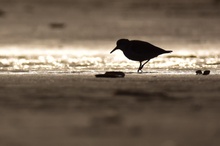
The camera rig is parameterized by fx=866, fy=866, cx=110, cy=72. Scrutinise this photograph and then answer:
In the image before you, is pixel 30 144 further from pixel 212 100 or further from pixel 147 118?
pixel 212 100

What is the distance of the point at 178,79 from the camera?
10117mm

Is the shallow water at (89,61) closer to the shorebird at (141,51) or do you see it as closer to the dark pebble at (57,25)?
the shorebird at (141,51)

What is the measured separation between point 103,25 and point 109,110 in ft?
39.7

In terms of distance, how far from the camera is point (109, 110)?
7367 mm

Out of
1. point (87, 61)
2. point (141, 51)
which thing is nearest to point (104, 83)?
point (141, 51)

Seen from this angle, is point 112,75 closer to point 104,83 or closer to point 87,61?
point 104,83

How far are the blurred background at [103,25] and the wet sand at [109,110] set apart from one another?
97.9 inches

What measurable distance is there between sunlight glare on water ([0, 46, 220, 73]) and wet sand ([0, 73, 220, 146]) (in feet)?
4.08

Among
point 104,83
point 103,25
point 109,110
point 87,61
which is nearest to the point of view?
point 109,110

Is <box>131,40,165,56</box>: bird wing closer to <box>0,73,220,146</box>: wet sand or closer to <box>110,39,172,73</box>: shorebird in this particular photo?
<box>110,39,172,73</box>: shorebird

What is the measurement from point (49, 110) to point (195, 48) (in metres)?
7.87

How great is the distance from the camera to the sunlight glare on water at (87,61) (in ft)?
38.4

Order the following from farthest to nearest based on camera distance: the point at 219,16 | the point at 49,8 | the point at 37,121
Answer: the point at 49,8, the point at 219,16, the point at 37,121

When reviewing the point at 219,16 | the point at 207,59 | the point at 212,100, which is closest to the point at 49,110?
the point at 212,100
